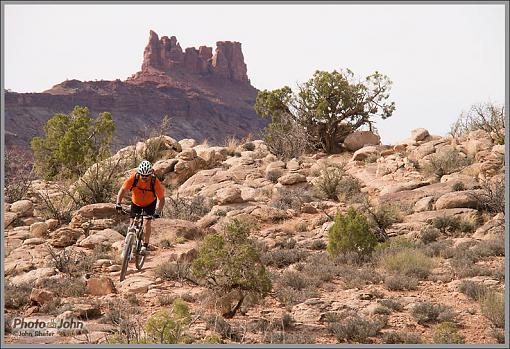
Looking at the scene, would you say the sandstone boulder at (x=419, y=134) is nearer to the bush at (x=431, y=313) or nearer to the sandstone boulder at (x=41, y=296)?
the bush at (x=431, y=313)

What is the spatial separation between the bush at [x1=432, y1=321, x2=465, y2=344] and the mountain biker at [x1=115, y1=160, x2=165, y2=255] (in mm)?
4668

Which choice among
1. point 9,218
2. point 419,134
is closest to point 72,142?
point 9,218

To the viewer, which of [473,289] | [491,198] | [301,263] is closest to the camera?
[473,289]

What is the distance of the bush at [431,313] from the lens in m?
6.82

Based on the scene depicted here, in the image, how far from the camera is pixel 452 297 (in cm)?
798

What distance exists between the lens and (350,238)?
10680mm

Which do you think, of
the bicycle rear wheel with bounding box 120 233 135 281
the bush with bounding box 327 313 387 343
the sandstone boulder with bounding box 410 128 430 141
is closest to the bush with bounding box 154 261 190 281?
the bicycle rear wheel with bounding box 120 233 135 281

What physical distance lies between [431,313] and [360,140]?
20.0 meters

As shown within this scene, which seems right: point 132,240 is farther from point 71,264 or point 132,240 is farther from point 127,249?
point 71,264

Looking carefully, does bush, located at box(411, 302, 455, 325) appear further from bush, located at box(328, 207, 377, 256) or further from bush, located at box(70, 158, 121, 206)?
bush, located at box(70, 158, 121, 206)

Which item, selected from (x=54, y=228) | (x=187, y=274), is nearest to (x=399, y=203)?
(x=187, y=274)

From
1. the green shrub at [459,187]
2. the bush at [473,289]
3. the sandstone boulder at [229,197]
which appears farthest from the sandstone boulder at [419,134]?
the bush at [473,289]

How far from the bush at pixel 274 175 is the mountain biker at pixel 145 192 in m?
12.4

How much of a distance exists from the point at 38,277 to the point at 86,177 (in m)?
8.28
